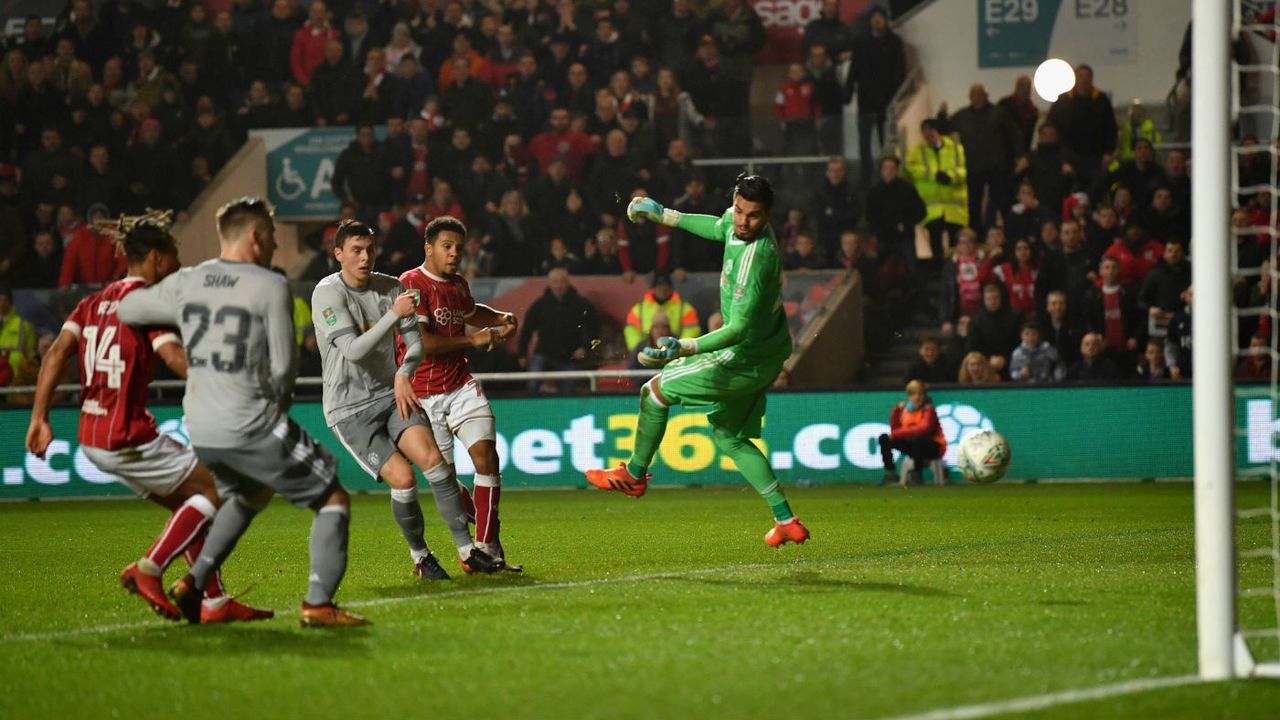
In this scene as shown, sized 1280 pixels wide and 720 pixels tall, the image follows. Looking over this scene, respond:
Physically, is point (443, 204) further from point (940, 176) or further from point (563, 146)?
point (940, 176)

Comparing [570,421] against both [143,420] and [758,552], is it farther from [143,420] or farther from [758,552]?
[143,420]

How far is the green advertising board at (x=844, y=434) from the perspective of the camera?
16.8 metres

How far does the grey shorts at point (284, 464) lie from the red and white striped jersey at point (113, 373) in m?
0.69

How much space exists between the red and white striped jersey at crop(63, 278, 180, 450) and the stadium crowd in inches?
452

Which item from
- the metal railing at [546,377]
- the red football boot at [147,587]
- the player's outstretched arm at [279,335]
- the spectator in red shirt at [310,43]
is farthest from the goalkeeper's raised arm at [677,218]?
the spectator in red shirt at [310,43]

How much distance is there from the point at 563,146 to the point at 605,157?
0.86 meters

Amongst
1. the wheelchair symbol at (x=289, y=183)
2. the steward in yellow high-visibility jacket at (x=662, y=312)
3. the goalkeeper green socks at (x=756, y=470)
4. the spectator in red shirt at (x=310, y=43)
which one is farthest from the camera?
the spectator in red shirt at (x=310, y=43)

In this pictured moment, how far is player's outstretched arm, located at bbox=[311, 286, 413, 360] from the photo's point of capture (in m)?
7.31

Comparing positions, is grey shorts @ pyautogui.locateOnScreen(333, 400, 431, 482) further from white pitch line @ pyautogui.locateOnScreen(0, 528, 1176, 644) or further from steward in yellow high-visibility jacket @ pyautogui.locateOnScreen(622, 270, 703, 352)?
steward in yellow high-visibility jacket @ pyautogui.locateOnScreen(622, 270, 703, 352)

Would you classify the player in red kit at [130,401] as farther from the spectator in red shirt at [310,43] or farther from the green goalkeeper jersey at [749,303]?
the spectator in red shirt at [310,43]

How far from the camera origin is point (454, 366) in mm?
9227

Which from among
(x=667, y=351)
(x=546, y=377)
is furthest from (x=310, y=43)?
(x=667, y=351)

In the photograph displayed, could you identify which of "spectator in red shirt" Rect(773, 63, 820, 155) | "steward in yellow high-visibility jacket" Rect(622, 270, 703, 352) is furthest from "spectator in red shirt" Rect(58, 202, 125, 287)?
"spectator in red shirt" Rect(773, 63, 820, 155)

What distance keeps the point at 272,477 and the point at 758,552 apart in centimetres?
431
